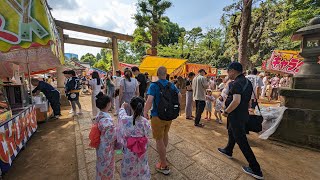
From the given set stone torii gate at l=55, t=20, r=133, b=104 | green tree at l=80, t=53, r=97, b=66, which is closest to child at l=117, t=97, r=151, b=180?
stone torii gate at l=55, t=20, r=133, b=104

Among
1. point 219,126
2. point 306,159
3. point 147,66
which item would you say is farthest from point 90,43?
point 306,159

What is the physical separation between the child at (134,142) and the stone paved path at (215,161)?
24.9 inches

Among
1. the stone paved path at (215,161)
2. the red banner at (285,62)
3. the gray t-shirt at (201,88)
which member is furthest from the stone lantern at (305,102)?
the red banner at (285,62)

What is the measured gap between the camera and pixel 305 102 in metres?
4.09

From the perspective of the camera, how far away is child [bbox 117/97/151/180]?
2047 mm

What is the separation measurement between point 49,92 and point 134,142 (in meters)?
5.60

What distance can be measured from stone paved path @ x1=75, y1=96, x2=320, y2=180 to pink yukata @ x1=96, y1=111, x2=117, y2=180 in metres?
0.57

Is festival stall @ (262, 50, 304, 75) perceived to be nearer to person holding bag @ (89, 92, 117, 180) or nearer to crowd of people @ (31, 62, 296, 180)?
crowd of people @ (31, 62, 296, 180)

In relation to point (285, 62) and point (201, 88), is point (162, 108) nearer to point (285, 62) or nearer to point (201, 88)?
point (201, 88)

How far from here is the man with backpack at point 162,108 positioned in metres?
2.53

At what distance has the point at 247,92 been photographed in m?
2.72

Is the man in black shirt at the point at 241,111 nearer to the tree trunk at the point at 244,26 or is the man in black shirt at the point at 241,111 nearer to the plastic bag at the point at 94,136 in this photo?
the plastic bag at the point at 94,136

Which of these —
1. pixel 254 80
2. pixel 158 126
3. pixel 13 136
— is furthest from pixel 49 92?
pixel 254 80

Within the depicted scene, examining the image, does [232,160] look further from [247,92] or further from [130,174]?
[130,174]
